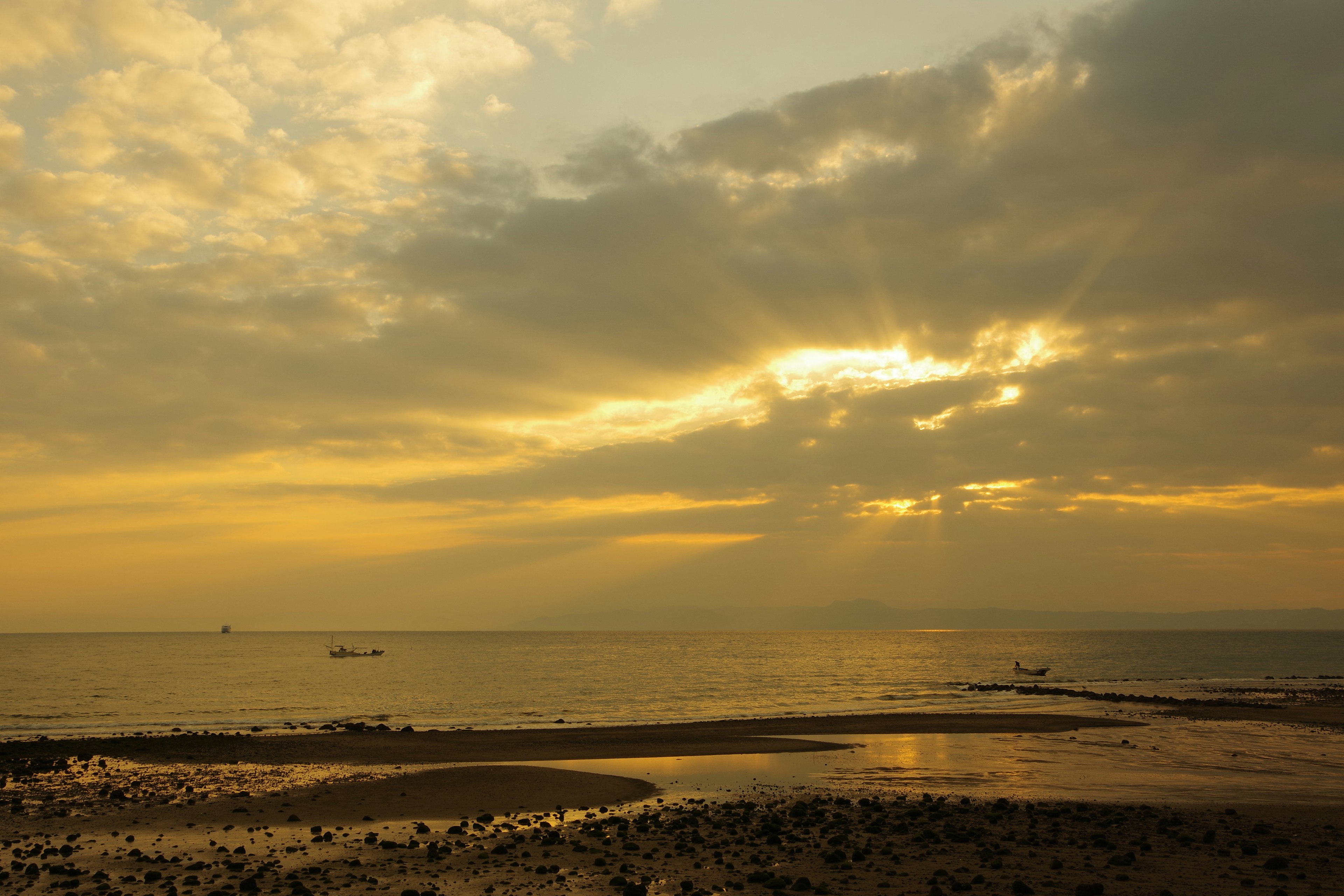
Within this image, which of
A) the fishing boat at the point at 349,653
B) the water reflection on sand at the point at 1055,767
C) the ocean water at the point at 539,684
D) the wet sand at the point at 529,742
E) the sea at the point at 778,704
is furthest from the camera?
the fishing boat at the point at 349,653

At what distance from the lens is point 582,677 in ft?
313

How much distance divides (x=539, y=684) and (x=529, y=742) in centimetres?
4861

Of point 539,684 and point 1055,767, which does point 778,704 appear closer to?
point 539,684

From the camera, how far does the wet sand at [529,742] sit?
34.5 metres

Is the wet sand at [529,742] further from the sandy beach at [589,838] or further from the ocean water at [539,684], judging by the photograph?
the ocean water at [539,684]

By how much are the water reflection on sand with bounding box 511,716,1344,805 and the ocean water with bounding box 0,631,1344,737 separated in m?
18.8

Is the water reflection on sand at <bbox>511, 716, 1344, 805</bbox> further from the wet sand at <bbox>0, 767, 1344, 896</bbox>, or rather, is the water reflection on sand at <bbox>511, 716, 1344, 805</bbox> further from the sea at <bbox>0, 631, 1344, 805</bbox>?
the wet sand at <bbox>0, 767, 1344, 896</bbox>

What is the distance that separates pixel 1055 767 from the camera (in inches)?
1181

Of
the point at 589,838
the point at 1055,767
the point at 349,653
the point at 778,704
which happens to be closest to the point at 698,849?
the point at 589,838

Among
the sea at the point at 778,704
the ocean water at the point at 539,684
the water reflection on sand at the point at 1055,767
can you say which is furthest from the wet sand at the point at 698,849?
the ocean water at the point at 539,684

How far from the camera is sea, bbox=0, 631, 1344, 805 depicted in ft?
92.7

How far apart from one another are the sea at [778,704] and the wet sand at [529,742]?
2.54 m

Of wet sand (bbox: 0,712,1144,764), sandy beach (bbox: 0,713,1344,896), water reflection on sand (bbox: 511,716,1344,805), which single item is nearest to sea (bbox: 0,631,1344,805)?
water reflection on sand (bbox: 511,716,1344,805)

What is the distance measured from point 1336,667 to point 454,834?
147 meters
